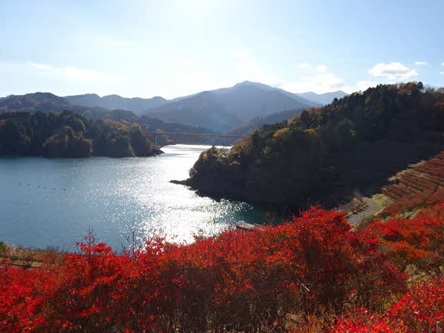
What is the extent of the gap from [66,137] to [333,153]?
4224 inches

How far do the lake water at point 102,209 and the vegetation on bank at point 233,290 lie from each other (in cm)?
1790

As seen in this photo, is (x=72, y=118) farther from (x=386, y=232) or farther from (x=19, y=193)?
(x=386, y=232)

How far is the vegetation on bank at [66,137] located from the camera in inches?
5231

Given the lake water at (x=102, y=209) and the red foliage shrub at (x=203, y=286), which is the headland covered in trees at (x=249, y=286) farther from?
the lake water at (x=102, y=209)

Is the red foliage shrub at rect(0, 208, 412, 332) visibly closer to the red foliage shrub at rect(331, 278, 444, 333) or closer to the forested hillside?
the red foliage shrub at rect(331, 278, 444, 333)

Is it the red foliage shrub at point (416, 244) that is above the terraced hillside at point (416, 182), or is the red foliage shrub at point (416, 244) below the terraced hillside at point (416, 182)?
above

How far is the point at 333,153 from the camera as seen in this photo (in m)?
77.2

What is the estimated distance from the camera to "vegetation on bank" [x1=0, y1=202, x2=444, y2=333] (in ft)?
27.9

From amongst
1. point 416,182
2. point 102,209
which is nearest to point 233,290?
point 102,209

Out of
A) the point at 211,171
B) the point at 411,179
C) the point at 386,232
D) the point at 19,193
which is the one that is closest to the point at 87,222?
the point at 19,193

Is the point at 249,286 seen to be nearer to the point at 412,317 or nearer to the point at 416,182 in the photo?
the point at 412,317

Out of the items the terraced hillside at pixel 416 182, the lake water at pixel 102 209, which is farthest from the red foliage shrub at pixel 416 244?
the terraced hillside at pixel 416 182

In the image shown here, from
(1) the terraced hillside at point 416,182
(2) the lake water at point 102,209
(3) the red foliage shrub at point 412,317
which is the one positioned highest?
(3) the red foliage shrub at point 412,317

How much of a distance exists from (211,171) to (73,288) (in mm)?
72544
